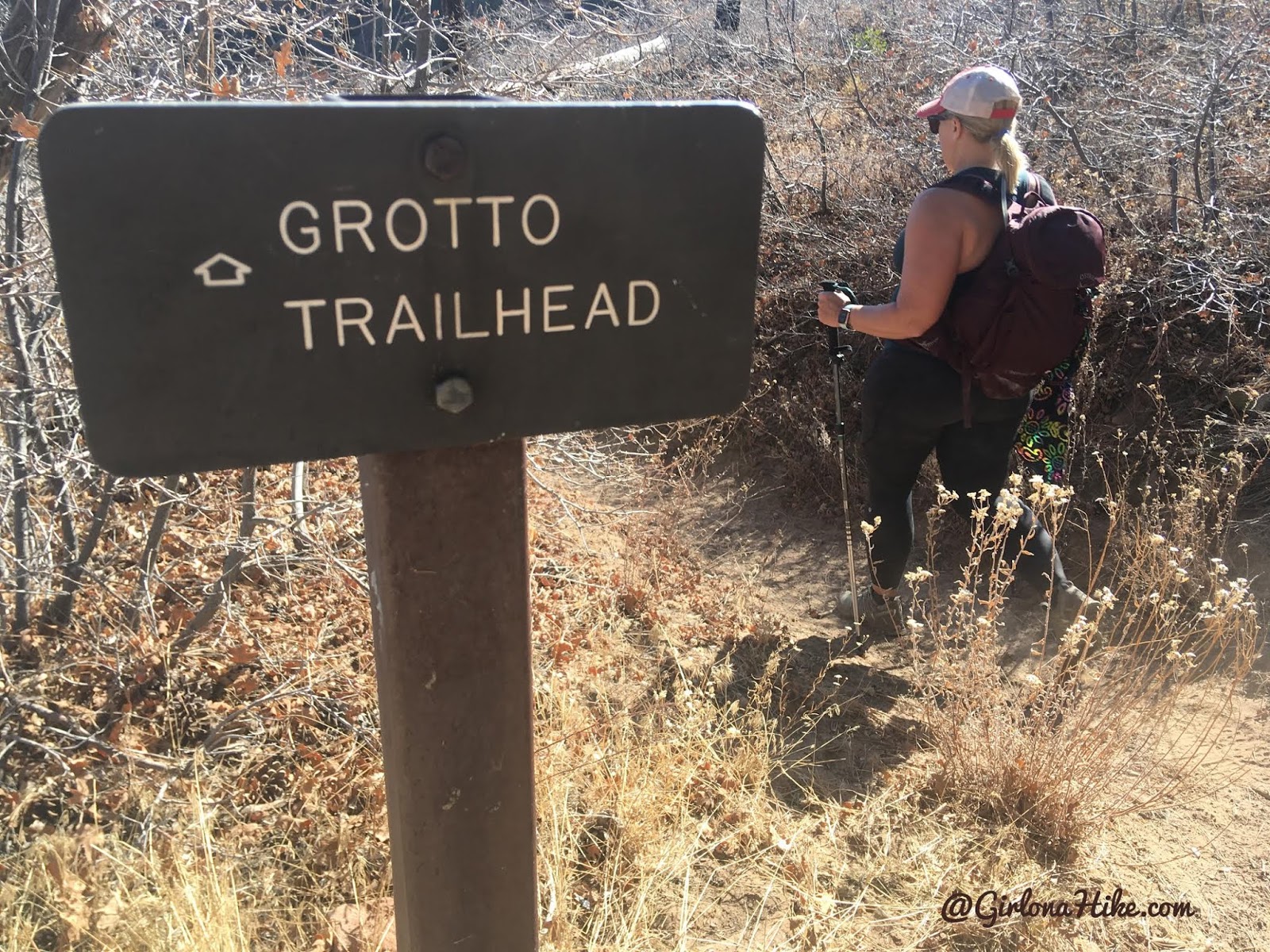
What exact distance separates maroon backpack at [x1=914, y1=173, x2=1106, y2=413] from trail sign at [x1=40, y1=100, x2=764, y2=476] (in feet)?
6.88

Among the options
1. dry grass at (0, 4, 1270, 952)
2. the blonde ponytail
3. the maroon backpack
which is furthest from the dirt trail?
the blonde ponytail

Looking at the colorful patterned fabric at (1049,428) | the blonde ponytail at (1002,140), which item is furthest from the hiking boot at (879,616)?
the blonde ponytail at (1002,140)

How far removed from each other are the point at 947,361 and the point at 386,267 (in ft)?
8.68

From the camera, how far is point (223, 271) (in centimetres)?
101

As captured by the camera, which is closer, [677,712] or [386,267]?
[386,267]

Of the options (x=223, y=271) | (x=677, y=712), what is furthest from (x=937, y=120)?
(x=223, y=271)

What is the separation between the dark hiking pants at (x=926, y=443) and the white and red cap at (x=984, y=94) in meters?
0.81

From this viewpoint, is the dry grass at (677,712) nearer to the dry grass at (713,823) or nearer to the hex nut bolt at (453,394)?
the dry grass at (713,823)

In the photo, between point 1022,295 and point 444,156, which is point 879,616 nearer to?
point 1022,295

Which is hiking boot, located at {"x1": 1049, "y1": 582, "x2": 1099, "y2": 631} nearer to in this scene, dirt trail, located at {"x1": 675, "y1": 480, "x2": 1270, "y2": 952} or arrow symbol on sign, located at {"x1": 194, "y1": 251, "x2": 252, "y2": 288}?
dirt trail, located at {"x1": 675, "y1": 480, "x2": 1270, "y2": 952}

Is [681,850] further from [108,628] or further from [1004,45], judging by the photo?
[1004,45]

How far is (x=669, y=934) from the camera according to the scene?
244cm

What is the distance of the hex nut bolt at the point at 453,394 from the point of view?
1.11 metres

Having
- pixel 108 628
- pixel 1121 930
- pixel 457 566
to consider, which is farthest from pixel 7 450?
pixel 1121 930
